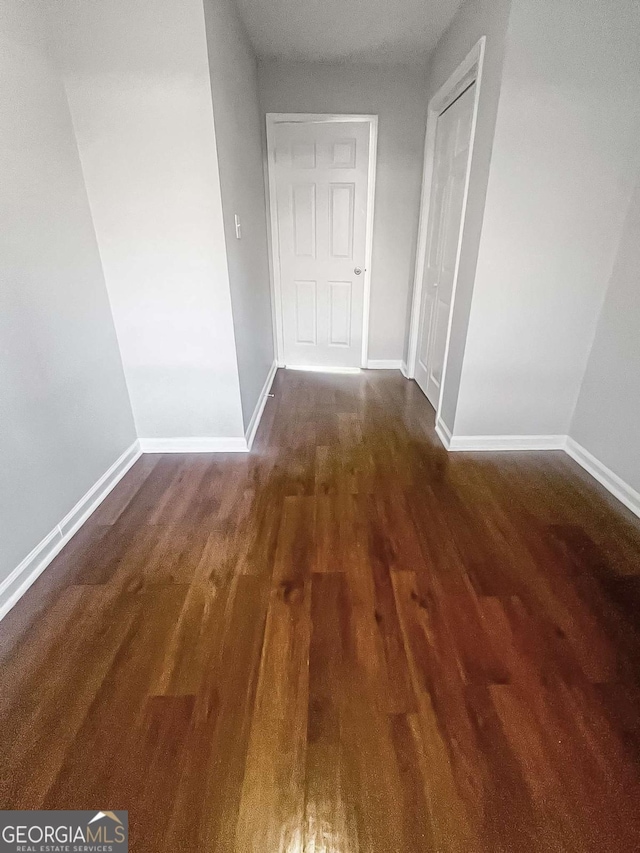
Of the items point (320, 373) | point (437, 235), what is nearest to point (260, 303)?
point (320, 373)

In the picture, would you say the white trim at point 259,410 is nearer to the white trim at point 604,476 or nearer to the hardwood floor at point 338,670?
the hardwood floor at point 338,670

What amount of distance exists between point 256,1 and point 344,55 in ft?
3.15

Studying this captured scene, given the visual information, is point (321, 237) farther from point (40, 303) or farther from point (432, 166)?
point (40, 303)

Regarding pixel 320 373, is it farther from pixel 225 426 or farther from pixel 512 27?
pixel 512 27

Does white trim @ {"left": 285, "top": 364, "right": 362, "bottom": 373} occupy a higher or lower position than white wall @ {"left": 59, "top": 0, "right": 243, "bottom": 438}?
lower

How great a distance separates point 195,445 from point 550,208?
2370 millimetres

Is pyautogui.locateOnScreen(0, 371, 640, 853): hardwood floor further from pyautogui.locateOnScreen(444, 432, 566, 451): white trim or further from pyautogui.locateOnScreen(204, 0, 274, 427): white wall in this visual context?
pyautogui.locateOnScreen(204, 0, 274, 427): white wall

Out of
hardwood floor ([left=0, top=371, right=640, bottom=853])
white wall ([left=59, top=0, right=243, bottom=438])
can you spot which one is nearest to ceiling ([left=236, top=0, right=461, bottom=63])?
white wall ([left=59, top=0, right=243, bottom=438])

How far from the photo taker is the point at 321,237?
365 cm

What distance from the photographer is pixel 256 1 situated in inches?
89.9

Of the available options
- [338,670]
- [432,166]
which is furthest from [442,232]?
[338,670]

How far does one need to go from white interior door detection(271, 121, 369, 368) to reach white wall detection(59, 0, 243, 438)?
1.79 m

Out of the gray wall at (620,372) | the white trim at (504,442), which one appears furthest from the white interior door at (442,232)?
the gray wall at (620,372)

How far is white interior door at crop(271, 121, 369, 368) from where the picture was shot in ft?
11.1
